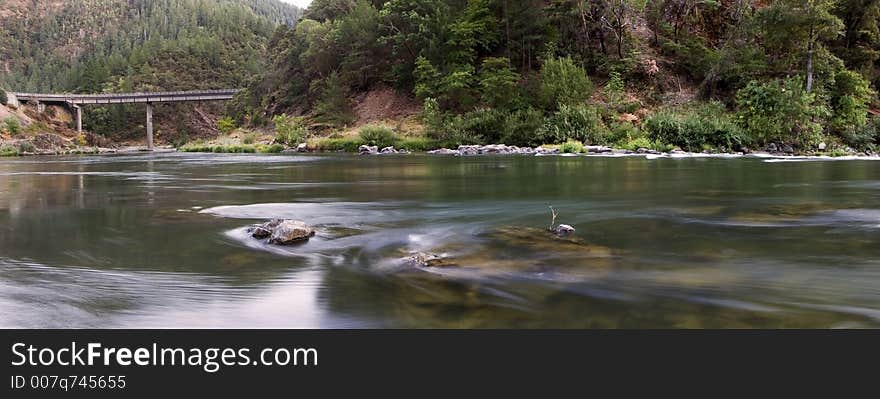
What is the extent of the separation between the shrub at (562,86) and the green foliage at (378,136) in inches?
501

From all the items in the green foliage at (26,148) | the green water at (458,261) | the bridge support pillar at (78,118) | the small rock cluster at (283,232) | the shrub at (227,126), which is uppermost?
the bridge support pillar at (78,118)

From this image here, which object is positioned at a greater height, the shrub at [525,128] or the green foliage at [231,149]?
the shrub at [525,128]

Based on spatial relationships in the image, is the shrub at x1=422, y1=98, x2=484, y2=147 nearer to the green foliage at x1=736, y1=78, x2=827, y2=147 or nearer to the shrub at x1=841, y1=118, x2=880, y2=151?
the green foliage at x1=736, y1=78, x2=827, y2=147

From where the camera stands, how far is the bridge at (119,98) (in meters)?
117

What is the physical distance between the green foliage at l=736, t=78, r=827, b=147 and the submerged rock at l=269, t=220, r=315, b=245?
1317 inches

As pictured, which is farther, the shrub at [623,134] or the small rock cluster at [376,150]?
the small rock cluster at [376,150]

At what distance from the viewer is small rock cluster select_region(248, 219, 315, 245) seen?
883cm

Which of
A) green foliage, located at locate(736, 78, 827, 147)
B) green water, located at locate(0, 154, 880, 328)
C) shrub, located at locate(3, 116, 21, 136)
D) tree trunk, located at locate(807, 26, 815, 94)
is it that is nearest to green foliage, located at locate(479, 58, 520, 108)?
green foliage, located at locate(736, 78, 827, 147)

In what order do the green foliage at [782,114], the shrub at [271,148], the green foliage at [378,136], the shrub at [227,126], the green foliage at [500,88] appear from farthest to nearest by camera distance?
1. the shrub at [227,126]
2. the shrub at [271,148]
3. the green foliage at [378,136]
4. the green foliage at [500,88]
5. the green foliage at [782,114]

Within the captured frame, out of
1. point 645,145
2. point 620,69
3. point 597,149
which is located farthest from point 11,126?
point 645,145

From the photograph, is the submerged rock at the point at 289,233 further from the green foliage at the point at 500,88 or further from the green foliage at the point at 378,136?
the green foliage at the point at 378,136

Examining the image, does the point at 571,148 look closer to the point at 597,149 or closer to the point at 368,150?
the point at 597,149
